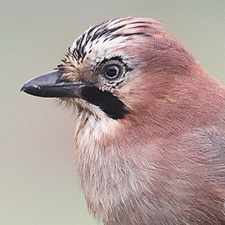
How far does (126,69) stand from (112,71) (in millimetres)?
77

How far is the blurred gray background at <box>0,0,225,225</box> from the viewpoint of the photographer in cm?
807

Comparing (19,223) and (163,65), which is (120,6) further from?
(163,65)

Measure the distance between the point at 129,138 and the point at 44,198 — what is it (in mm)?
4309

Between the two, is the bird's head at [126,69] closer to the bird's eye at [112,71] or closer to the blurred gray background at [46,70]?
the bird's eye at [112,71]

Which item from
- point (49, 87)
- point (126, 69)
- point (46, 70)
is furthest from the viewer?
point (46, 70)

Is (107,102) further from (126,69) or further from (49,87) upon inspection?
(49,87)

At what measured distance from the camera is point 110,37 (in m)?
3.97

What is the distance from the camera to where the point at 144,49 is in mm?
3936

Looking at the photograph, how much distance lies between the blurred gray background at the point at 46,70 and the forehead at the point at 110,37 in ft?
12.4

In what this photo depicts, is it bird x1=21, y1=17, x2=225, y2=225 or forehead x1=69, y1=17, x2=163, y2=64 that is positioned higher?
forehead x1=69, y1=17, x2=163, y2=64

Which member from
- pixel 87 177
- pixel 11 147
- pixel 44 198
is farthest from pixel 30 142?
pixel 87 177

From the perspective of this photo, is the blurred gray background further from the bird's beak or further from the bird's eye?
the bird's eye

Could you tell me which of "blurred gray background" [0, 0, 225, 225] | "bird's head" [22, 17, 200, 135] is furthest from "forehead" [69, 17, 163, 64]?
"blurred gray background" [0, 0, 225, 225]

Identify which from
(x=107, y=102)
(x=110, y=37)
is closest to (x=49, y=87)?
(x=107, y=102)
